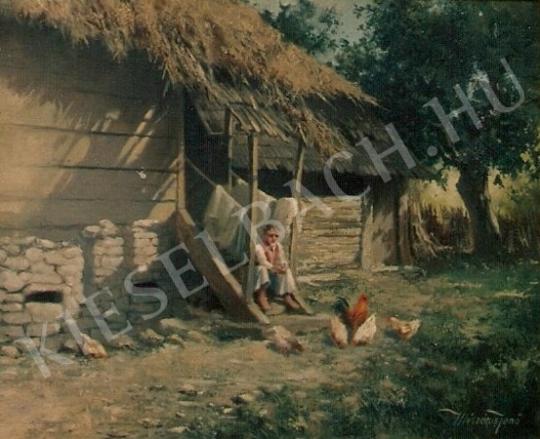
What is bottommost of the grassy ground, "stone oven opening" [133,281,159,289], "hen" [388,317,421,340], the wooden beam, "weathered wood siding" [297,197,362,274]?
the grassy ground

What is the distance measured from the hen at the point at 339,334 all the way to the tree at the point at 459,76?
2510mm

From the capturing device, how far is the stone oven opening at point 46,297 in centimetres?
623

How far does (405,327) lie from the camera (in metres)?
6.36

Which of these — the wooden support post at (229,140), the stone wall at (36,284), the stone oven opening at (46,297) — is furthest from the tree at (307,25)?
the stone oven opening at (46,297)

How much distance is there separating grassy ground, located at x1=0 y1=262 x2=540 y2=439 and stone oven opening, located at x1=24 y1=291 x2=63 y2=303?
2.60 feet

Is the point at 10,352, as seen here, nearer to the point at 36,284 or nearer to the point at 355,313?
the point at 36,284

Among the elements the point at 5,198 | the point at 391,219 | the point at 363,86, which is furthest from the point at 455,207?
the point at 5,198

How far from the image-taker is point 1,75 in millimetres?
6242

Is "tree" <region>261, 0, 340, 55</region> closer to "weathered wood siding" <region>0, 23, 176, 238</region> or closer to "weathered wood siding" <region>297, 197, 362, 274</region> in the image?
"weathered wood siding" <region>0, 23, 176, 238</region>

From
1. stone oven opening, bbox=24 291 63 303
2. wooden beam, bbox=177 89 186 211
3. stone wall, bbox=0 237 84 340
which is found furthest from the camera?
wooden beam, bbox=177 89 186 211

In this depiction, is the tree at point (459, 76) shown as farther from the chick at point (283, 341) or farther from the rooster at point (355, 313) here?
the chick at point (283, 341)

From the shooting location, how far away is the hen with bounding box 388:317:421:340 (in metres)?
6.32

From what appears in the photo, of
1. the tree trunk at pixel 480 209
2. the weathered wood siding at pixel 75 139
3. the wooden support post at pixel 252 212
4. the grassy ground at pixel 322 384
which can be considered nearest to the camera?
the grassy ground at pixel 322 384
